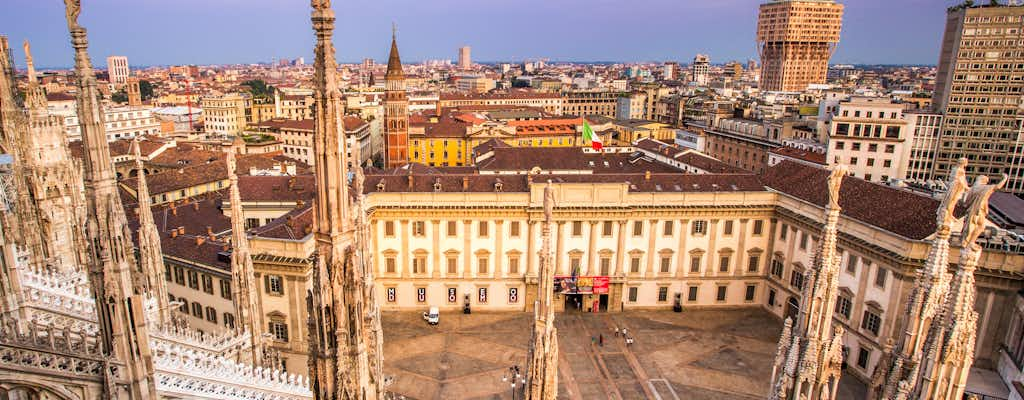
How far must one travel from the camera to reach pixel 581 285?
45031mm

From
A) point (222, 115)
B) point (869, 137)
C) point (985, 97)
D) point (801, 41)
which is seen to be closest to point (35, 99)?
point (869, 137)

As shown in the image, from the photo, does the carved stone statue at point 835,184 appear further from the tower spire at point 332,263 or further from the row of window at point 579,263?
the row of window at point 579,263

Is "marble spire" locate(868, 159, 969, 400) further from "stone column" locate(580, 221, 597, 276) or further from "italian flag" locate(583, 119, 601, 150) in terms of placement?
"italian flag" locate(583, 119, 601, 150)

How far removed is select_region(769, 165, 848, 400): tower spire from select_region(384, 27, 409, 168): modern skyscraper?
76372mm

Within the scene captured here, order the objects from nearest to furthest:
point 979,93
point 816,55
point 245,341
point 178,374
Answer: point 178,374 → point 245,341 → point 979,93 → point 816,55

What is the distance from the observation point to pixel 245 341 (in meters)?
20.3

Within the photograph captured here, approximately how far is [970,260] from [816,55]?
20244 centimetres

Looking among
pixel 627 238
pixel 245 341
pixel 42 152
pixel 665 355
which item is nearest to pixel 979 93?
pixel 627 238

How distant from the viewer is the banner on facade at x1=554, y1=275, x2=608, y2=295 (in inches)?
1761

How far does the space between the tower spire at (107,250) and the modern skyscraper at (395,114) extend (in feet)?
236

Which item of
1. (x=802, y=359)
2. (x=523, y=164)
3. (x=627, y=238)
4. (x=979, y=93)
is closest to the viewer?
(x=802, y=359)

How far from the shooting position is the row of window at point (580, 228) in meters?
44.0

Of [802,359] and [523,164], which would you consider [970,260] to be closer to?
[802,359]

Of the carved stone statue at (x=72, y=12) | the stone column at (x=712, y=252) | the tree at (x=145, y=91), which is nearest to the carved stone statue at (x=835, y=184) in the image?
the carved stone statue at (x=72, y=12)
